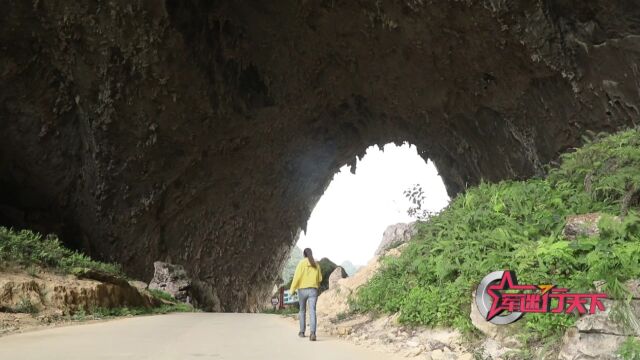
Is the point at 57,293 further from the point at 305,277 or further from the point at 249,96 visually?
the point at 249,96

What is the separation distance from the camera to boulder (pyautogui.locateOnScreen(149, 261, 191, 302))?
17.0 m

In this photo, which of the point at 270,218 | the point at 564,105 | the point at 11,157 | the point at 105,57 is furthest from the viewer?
the point at 270,218

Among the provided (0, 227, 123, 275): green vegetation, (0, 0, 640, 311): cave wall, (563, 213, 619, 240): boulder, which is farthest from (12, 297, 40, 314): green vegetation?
(0, 0, 640, 311): cave wall

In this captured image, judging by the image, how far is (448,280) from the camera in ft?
17.2

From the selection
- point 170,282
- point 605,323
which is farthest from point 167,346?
point 170,282

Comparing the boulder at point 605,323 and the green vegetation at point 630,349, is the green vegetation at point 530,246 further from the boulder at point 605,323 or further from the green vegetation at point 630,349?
the green vegetation at point 630,349

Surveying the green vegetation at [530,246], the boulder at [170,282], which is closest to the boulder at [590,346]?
the green vegetation at [530,246]

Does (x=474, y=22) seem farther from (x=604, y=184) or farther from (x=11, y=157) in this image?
(x=11, y=157)

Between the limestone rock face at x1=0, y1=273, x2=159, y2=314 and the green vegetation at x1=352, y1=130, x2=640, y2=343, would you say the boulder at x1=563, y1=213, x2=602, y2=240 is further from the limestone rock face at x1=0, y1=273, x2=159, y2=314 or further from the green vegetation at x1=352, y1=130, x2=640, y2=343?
the limestone rock face at x1=0, y1=273, x2=159, y2=314

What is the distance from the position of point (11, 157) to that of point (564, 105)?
68.5 ft

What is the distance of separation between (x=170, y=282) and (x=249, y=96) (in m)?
8.82

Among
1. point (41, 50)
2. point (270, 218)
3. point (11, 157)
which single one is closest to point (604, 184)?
point (41, 50)

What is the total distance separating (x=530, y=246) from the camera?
457cm

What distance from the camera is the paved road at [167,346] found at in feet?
13.6
